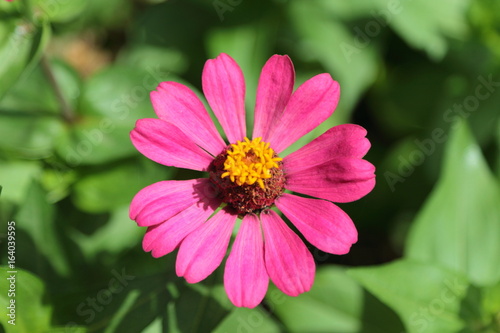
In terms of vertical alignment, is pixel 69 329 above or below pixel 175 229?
below

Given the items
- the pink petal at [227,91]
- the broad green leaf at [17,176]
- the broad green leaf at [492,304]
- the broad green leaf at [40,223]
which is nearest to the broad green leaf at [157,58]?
the broad green leaf at [17,176]

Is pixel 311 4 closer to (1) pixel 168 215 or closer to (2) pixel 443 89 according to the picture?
(2) pixel 443 89

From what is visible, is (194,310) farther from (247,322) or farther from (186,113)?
(186,113)

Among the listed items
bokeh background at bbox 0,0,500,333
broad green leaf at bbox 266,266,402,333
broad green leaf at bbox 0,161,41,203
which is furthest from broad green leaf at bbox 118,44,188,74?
broad green leaf at bbox 266,266,402,333

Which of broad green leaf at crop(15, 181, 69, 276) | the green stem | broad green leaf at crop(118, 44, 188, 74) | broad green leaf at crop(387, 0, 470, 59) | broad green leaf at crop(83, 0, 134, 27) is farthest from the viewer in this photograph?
broad green leaf at crop(83, 0, 134, 27)

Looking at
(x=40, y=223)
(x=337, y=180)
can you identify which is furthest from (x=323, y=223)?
(x=40, y=223)

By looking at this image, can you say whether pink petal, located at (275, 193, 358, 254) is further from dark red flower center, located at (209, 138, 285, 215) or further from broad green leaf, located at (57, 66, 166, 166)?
broad green leaf, located at (57, 66, 166, 166)
